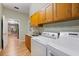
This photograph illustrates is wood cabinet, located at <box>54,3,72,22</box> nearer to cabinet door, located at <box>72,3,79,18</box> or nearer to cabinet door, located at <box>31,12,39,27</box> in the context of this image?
cabinet door, located at <box>72,3,79,18</box>

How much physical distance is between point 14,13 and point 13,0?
134 cm

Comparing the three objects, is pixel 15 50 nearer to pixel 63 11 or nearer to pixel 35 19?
pixel 35 19

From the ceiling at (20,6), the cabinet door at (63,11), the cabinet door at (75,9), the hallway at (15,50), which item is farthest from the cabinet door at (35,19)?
the cabinet door at (75,9)

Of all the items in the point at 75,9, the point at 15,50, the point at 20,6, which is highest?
the point at 20,6

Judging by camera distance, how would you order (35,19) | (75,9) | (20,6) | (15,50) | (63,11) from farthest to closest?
(35,19) → (15,50) → (20,6) → (63,11) → (75,9)

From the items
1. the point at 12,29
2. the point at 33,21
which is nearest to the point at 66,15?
the point at 12,29

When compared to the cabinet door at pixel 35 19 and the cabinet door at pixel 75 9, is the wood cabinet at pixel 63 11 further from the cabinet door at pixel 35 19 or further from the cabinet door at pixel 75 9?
the cabinet door at pixel 35 19

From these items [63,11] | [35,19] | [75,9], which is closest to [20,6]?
[35,19]

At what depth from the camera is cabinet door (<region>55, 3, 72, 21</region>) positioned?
156 cm

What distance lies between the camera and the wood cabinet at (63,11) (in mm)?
1562

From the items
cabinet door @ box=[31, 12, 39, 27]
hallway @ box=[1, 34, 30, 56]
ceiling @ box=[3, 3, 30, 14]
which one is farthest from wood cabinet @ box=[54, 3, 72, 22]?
cabinet door @ box=[31, 12, 39, 27]

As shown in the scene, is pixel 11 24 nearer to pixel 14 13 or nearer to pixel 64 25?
pixel 14 13

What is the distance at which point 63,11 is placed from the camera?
5.65ft

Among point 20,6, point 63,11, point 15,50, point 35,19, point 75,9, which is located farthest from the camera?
point 35,19
